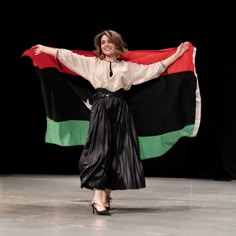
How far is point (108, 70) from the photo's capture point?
3.83 metres

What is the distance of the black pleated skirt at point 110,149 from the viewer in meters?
3.79

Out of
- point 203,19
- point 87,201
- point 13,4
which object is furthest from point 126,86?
point 13,4

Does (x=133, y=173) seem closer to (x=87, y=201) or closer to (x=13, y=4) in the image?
(x=87, y=201)

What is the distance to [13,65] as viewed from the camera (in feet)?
24.9

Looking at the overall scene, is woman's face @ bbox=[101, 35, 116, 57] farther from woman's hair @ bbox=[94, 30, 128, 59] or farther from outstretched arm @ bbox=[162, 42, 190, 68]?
outstretched arm @ bbox=[162, 42, 190, 68]

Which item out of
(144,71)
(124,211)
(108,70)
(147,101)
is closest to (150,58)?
(144,71)

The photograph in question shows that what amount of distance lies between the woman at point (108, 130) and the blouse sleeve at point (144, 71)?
0.16 feet

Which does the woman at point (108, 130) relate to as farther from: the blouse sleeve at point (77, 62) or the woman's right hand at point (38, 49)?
the woman's right hand at point (38, 49)

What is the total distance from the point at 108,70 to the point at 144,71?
0.98ft

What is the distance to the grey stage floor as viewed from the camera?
10.2ft

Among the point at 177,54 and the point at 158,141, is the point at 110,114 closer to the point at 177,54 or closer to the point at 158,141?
the point at 158,141

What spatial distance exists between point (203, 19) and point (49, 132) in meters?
2.91

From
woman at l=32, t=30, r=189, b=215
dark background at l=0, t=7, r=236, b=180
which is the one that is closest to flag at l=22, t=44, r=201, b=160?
woman at l=32, t=30, r=189, b=215

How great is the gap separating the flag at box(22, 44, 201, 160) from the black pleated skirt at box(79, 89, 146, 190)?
298mm
